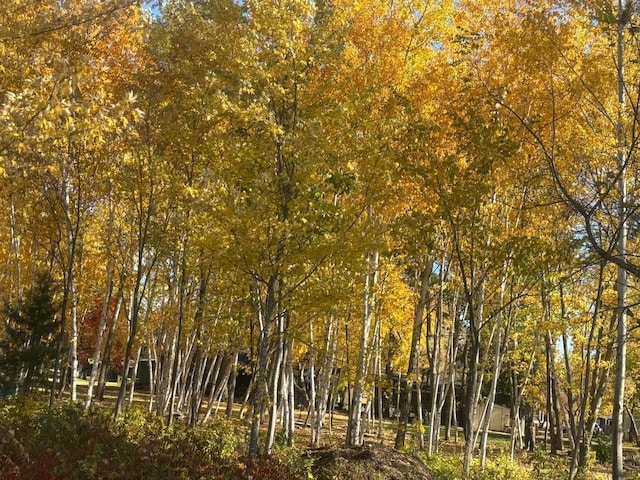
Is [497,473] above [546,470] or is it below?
above

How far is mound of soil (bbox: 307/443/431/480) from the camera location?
278 inches

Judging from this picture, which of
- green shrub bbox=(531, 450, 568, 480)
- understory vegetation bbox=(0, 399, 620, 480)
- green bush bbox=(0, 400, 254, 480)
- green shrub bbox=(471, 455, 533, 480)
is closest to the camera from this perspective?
green bush bbox=(0, 400, 254, 480)

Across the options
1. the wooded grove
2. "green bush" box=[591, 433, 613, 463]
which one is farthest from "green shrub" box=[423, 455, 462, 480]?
"green bush" box=[591, 433, 613, 463]

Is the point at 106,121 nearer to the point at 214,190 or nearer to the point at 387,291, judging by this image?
the point at 214,190

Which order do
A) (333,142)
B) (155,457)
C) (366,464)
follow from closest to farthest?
(155,457) < (333,142) < (366,464)

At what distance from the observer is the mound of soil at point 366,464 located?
7.06 metres

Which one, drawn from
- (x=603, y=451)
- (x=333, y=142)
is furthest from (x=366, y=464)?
(x=603, y=451)

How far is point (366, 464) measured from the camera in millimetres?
7453

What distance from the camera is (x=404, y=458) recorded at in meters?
8.12

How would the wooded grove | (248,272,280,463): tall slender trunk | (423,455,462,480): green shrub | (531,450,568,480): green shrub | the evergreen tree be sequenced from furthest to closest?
1. the evergreen tree
2. (531,450,568,480): green shrub
3. (423,455,462,480): green shrub
4. (248,272,280,463): tall slender trunk
5. the wooded grove

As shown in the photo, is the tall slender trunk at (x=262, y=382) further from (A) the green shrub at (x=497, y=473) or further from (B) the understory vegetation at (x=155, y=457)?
(A) the green shrub at (x=497, y=473)

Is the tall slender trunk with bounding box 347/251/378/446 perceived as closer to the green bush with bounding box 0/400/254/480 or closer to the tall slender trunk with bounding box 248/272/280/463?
the green bush with bounding box 0/400/254/480

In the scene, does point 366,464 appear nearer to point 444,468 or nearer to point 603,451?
point 444,468

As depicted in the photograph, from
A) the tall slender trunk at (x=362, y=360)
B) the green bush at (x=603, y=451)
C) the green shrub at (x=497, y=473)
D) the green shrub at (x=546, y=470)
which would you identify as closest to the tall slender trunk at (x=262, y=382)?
the tall slender trunk at (x=362, y=360)
